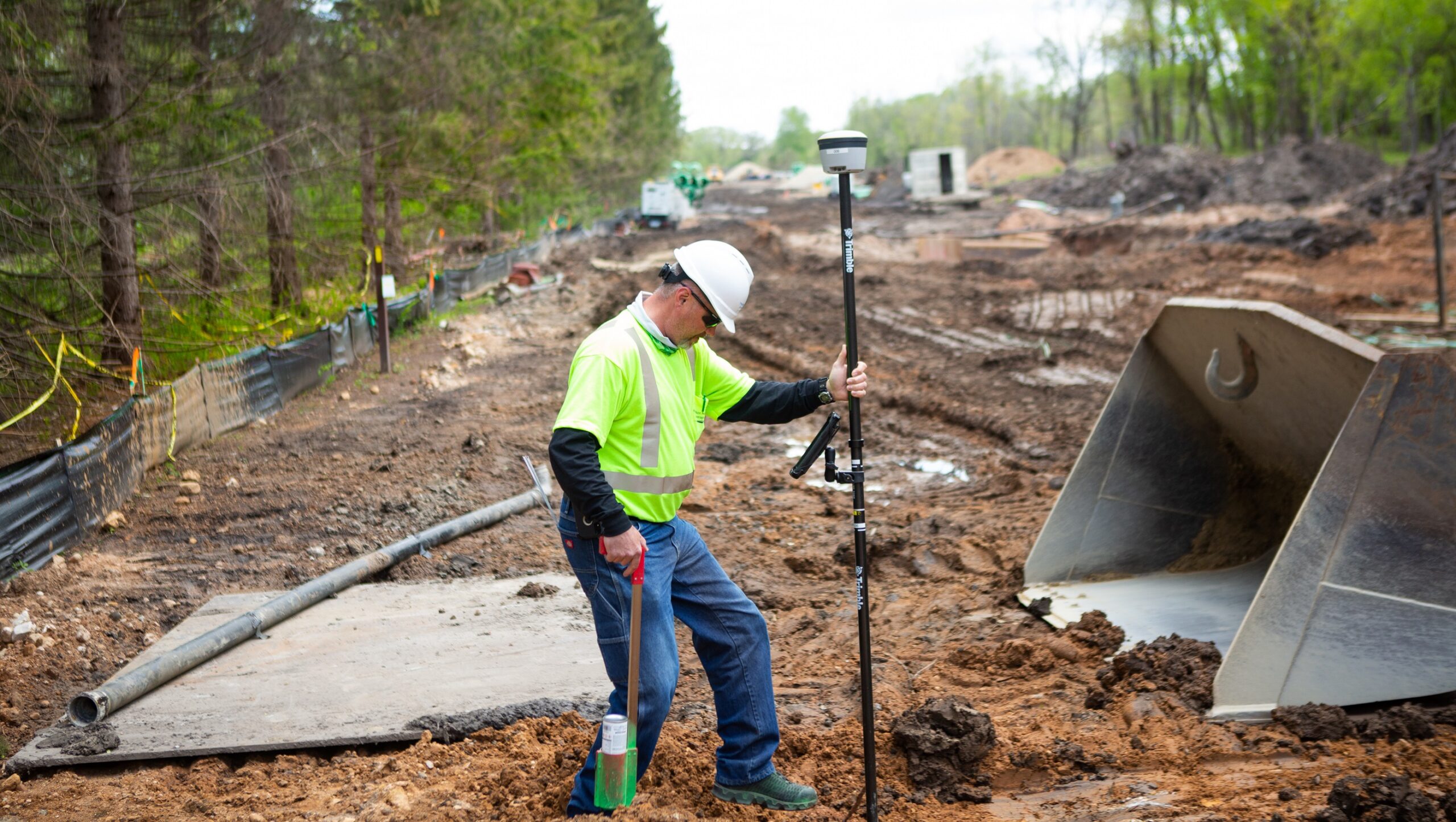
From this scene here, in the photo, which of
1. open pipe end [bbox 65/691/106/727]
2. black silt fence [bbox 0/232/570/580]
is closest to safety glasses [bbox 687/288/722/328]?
open pipe end [bbox 65/691/106/727]

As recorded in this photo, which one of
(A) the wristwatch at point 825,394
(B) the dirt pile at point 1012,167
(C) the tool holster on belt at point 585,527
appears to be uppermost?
(B) the dirt pile at point 1012,167

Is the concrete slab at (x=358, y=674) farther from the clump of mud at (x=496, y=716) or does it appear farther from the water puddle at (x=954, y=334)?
the water puddle at (x=954, y=334)

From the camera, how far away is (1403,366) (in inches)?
165

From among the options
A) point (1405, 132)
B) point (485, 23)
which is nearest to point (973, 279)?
point (485, 23)

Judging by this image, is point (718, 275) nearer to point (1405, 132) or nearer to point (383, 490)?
point (383, 490)

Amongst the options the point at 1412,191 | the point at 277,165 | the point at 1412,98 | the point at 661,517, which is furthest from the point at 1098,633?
the point at 1412,98

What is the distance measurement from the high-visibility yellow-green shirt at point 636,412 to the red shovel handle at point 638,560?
15 cm

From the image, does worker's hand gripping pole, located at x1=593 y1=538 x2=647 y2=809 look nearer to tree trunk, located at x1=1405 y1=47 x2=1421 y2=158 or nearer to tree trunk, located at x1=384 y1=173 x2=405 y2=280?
tree trunk, located at x1=384 y1=173 x2=405 y2=280

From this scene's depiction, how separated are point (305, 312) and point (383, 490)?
8.53 meters

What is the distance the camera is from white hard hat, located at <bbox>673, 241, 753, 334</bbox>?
3.56 meters

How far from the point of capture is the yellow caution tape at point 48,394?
28.7 feet

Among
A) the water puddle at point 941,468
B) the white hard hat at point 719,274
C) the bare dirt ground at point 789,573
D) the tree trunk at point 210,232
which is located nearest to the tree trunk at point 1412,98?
the bare dirt ground at point 789,573

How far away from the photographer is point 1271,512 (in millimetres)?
6035

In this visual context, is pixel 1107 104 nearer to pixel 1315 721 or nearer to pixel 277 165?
pixel 277 165
